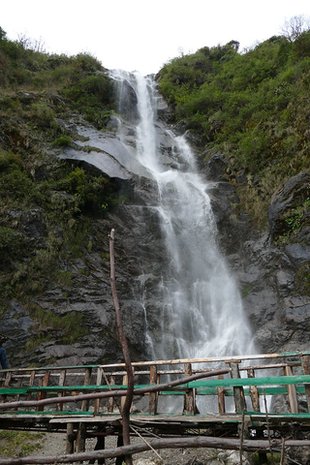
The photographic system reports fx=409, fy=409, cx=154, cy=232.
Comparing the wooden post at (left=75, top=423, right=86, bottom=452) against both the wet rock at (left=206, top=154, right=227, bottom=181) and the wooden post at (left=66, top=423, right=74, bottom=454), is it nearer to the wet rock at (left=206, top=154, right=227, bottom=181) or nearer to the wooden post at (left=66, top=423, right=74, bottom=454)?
the wooden post at (left=66, top=423, right=74, bottom=454)

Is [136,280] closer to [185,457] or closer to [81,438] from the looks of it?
[185,457]

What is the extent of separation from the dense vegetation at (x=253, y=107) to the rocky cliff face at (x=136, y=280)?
2.06 meters

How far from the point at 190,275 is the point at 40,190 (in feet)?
24.6

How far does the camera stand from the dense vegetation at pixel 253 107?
18984 mm

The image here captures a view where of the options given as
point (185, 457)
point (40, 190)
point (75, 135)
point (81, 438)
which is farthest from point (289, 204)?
point (81, 438)

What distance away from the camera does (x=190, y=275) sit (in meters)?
17.5

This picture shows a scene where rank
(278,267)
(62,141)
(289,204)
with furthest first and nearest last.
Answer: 1. (62,141)
2. (289,204)
3. (278,267)

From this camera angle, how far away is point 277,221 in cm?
1589

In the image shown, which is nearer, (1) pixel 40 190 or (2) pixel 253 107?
(1) pixel 40 190

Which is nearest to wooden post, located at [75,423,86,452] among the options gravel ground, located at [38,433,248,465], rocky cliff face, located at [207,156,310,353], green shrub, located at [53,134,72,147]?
gravel ground, located at [38,433,248,465]

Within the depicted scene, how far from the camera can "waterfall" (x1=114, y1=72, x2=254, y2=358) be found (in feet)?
48.3

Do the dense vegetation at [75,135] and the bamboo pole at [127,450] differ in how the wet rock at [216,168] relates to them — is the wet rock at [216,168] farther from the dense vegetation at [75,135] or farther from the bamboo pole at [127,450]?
the bamboo pole at [127,450]

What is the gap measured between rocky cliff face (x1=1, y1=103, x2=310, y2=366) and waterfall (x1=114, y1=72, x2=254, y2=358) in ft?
1.43

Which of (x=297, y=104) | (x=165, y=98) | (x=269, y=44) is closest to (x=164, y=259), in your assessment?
(x=297, y=104)
